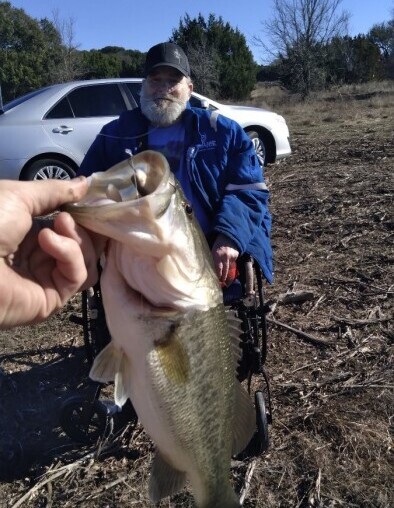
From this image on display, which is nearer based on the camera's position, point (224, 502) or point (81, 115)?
point (224, 502)

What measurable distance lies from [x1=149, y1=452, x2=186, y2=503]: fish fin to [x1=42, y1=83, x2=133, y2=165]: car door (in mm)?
6968

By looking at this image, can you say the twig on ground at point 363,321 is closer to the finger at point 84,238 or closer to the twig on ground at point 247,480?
the twig on ground at point 247,480

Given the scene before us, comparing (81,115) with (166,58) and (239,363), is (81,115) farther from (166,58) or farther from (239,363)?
(239,363)

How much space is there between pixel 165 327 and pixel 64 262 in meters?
0.35

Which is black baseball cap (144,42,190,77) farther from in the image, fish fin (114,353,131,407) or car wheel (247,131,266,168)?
car wheel (247,131,266,168)

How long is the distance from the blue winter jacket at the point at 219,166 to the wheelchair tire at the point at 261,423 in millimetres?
699

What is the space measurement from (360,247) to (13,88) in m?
29.3

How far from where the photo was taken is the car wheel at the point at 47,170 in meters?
8.48

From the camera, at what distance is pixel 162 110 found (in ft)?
11.9

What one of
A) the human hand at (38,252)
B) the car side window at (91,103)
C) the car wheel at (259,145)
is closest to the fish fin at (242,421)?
the human hand at (38,252)

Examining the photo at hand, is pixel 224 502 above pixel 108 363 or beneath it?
beneath

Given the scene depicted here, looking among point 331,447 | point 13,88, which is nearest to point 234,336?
point 331,447

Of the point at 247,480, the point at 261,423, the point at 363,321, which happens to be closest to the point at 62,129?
the point at 363,321

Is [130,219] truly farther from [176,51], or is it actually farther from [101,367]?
[176,51]
